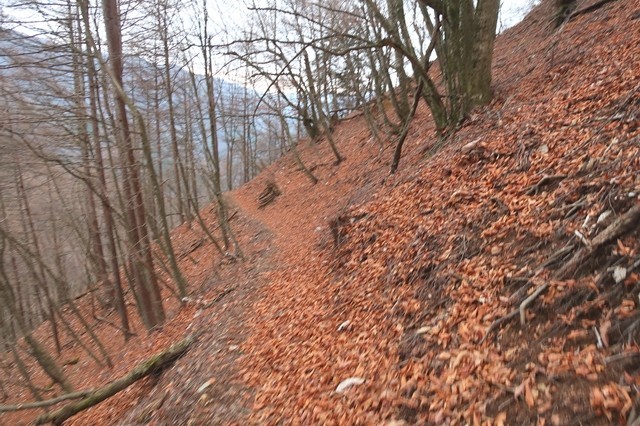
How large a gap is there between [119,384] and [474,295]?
5605 mm

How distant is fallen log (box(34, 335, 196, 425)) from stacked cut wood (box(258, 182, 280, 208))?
14487mm

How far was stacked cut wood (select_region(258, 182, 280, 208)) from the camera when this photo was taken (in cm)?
2097

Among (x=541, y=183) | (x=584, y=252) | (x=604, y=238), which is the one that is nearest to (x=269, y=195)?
(x=541, y=183)

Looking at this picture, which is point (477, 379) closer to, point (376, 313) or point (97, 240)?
point (376, 313)

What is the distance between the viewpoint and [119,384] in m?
6.27

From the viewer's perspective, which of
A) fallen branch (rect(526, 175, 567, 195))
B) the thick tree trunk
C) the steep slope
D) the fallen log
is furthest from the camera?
the thick tree trunk

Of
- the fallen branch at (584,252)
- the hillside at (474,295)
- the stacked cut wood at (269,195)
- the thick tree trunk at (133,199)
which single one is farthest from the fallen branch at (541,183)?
the stacked cut wood at (269,195)

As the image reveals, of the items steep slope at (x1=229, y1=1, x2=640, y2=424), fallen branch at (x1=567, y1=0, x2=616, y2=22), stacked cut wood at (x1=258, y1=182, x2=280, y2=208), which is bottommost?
steep slope at (x1=229, y1=1, x2=640, y2=424)

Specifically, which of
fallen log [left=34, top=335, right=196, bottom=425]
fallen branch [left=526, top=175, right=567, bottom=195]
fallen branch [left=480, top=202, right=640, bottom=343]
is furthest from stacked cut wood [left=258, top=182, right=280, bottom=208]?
fallen branch [left=480, top=202, right=640, bottom=343]

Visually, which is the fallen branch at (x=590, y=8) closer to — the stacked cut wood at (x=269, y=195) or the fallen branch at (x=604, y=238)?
the fallen branch at (x=604, y=238)

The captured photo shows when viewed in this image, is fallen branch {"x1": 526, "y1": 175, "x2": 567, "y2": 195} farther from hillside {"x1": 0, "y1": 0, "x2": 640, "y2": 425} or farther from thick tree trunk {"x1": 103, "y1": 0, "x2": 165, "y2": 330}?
thick tree trunk {"x1": 103, "y1": 0, "x2": 165, "y2": 330}

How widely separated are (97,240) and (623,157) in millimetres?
16910

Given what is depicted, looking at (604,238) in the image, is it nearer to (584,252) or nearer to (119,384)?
(584,252)

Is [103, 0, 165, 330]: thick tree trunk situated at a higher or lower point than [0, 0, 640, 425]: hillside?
higher
